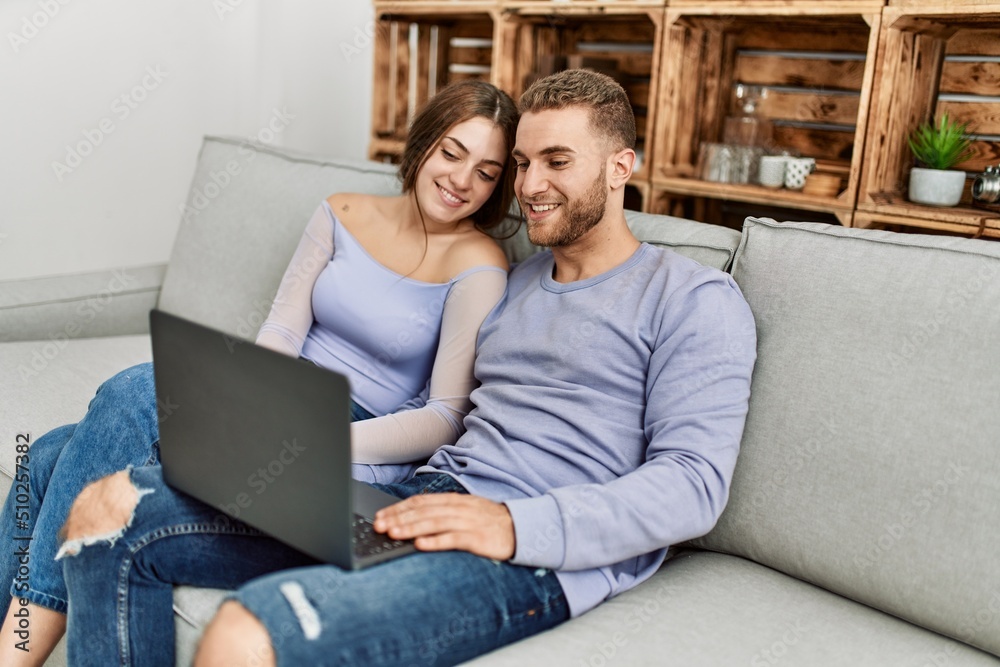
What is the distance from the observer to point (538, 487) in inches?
51.6

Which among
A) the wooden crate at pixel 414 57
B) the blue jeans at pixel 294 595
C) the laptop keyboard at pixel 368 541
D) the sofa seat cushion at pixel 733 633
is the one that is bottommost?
the sofa seat cushion at pixel 733 633

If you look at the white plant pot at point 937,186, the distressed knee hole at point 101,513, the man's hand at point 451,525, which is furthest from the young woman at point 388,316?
the white plant pot at point 937,186

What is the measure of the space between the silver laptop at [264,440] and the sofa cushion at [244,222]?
37.2 inches

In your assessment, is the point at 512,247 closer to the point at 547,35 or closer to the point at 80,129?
the point at 547,35

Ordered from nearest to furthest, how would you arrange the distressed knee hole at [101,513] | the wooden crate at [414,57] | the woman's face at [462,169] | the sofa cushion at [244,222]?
the distressed knee hole at [101,513] → the woman's face at [462,169] → the sofa cushion at [244,222] → the wooden crate at [414,57]

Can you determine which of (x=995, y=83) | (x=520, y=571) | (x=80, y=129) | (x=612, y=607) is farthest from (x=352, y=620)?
(x=80, y=129)

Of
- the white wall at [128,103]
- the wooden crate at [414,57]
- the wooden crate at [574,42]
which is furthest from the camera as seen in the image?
the wooden crate at [414,57]

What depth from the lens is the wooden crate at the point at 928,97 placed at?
6.09ft

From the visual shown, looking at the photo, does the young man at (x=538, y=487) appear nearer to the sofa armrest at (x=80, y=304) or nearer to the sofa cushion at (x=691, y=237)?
the sofa cushion at (x=691, y=237)

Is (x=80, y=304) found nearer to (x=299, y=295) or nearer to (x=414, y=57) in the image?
(x=299, y=295)

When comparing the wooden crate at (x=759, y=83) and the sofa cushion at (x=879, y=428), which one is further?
the wooden crate at (x=759, y=83)

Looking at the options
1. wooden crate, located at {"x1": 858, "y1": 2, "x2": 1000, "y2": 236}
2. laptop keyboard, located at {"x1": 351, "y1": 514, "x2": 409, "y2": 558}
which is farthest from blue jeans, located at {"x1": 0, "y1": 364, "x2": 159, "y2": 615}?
wooden crate, located at {"x1": 858, "y1": 2, "x2": 1000, "y2": 236}

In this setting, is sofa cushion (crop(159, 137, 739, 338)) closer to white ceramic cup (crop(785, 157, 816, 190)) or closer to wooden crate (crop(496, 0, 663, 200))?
wooden crate (crop(496, 0, 663, 200))

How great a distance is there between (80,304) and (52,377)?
0.33 m
